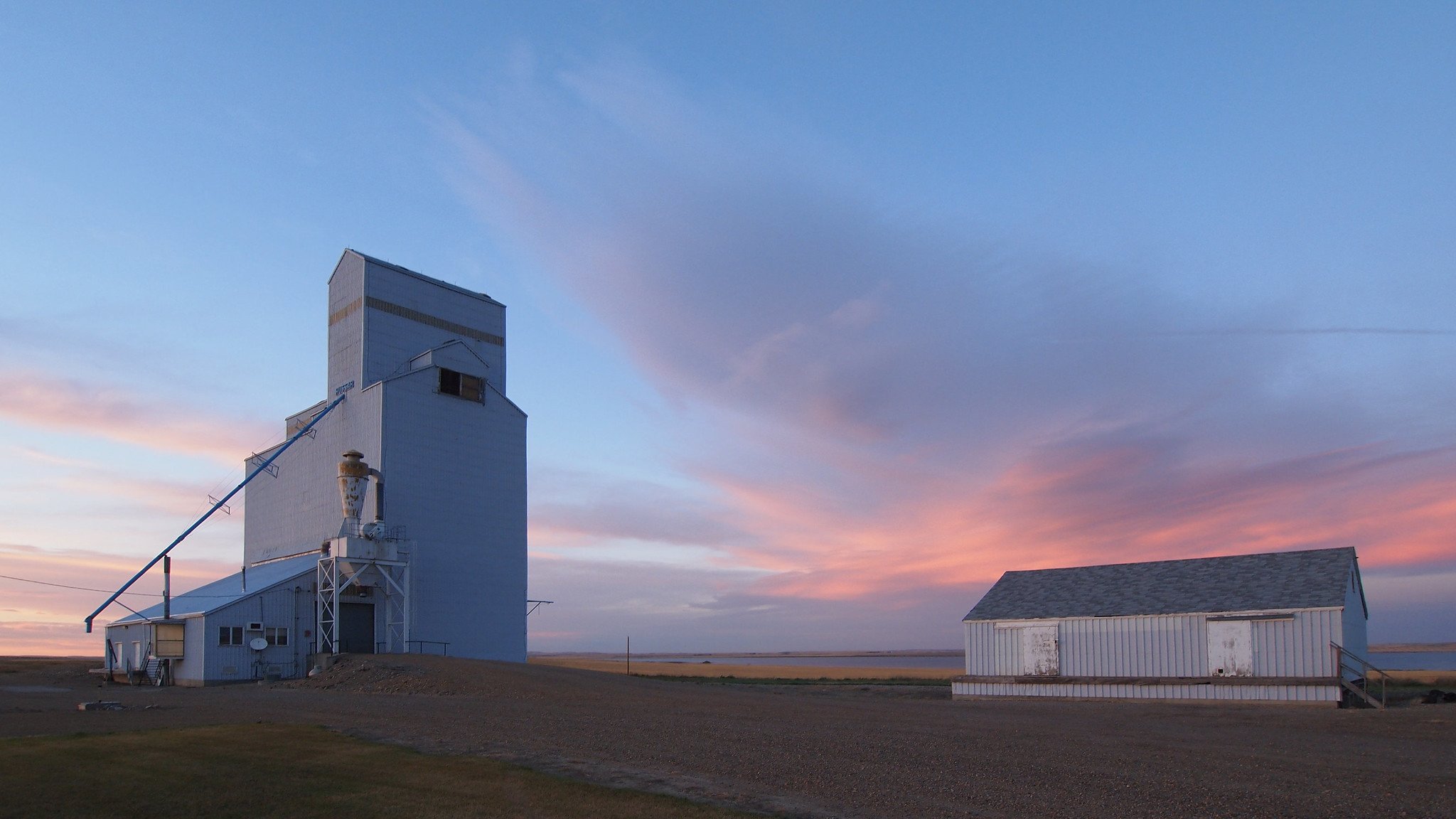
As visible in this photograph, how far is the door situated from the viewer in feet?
142

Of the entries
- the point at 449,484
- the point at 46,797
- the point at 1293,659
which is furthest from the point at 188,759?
the point at 449,484

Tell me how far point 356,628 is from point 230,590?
688 centimetres

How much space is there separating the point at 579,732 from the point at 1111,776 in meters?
10.2

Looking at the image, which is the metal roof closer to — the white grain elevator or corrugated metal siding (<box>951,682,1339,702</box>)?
the white grain elevator

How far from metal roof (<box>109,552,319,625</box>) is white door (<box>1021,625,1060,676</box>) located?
30.6 meters

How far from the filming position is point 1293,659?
30.7 m

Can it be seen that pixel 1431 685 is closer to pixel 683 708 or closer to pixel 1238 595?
pixel 1238 595

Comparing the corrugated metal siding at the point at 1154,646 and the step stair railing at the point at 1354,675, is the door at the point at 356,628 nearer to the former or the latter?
the corrugated metal siding at the point at 1154,646

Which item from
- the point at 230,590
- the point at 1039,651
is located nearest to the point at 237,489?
the point at 230,590

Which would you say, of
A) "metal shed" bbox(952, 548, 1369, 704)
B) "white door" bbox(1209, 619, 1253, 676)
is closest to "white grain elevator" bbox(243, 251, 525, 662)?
"metal shed" bbox(952, 548, 1369, 704)

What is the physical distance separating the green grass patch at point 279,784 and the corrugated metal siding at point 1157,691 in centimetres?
2568

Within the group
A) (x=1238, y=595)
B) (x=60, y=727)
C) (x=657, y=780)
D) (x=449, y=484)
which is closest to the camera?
(x=657, y=780)

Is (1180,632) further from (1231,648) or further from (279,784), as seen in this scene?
(279,784)

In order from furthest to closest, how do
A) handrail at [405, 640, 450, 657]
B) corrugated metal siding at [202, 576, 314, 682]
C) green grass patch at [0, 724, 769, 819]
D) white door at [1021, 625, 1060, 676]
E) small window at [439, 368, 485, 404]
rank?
small window at [439, 368, 485, 404] → handrail at [405, 640, 450, 657] → corrugated metal siding at [202, 576, 314, 682] → white door at [1021, 625, 1060, 676] → green grass patch at [0, 724, 769, 819]
